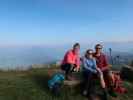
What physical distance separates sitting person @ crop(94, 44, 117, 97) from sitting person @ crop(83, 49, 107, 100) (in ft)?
1.15

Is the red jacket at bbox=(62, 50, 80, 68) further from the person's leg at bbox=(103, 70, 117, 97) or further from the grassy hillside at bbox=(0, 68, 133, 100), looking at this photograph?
the person's leg at bbox=(103, 70, 117, 97)

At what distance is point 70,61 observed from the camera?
18.6m

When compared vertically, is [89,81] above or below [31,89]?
above

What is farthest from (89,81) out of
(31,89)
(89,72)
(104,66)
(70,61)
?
(31,89)

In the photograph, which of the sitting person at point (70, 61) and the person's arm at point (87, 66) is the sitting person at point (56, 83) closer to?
the sitting person at point (70, 61)

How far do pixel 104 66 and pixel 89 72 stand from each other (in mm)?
894

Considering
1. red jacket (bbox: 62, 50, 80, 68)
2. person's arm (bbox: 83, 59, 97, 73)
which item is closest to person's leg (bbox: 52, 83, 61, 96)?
red jacket (bbox: 62, 50, 80, 68)

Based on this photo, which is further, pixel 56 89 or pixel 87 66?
pixel 56 89

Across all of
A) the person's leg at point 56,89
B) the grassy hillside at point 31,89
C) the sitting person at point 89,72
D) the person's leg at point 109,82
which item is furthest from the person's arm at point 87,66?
the person's leg at point 56,89

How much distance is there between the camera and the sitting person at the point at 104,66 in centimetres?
1762

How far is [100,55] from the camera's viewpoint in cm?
1797

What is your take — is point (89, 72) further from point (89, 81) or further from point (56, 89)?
point (56, 89)

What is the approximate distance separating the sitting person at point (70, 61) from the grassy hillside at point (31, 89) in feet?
3.66

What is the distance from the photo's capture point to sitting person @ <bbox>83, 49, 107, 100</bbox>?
681 inches
